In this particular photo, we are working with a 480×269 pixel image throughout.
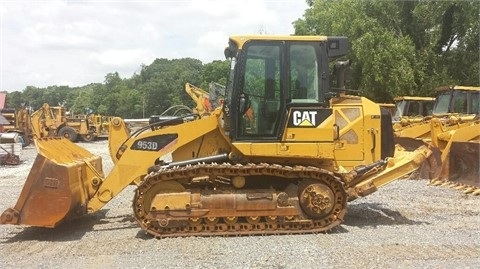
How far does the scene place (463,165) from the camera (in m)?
11.5

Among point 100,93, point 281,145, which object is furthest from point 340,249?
point 100,93

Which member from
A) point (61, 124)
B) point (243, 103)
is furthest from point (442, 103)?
point (61, 124)

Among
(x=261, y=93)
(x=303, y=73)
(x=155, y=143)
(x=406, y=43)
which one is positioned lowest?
(x=155, y=143)

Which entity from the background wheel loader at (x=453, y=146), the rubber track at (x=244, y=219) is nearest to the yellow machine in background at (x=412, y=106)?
the background wheel loader at (x=453, y=146)

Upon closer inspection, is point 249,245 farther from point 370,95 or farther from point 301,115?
point 370,95

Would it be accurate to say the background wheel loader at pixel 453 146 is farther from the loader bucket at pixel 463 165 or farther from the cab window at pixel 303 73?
the cab window at pixel 303 73

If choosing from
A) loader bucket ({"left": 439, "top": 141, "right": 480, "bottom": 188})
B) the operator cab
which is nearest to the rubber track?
the operator cab

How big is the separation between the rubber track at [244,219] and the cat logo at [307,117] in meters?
0.62

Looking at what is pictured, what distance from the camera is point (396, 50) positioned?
81.9ft

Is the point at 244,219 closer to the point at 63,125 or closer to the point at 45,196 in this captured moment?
the point at 45,196

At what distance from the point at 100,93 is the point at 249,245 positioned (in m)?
113

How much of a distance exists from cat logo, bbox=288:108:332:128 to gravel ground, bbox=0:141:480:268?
5.01ft

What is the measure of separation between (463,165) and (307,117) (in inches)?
216

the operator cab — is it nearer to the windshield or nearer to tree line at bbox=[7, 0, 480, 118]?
the windshield
